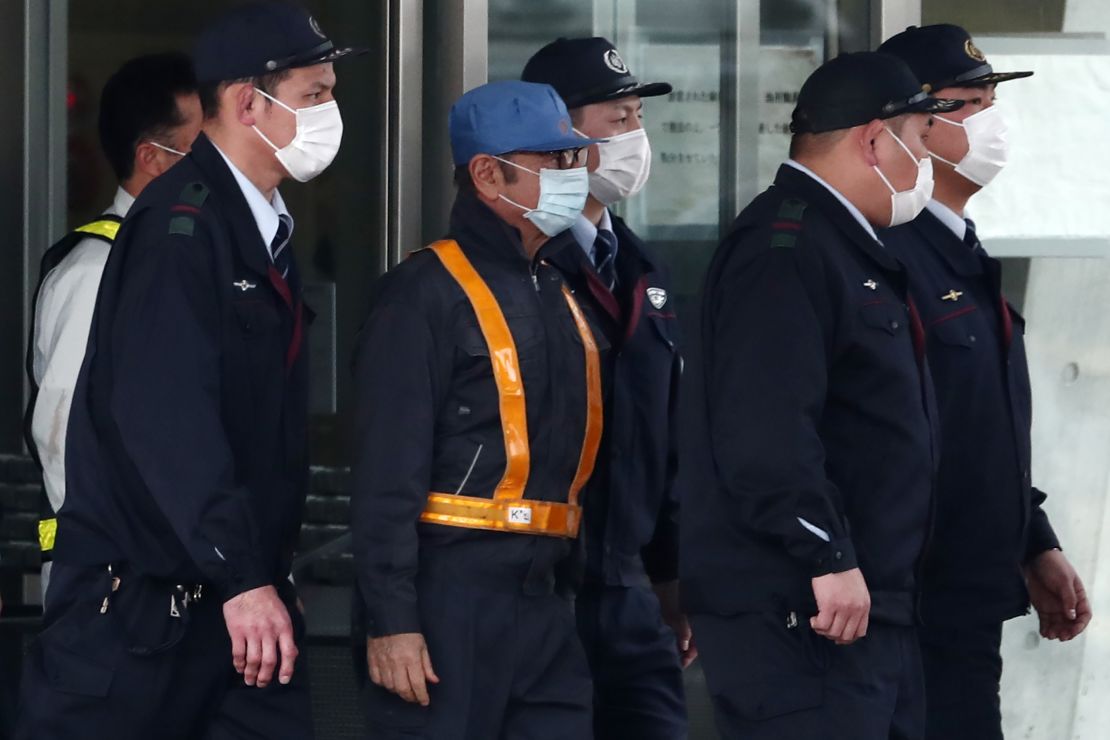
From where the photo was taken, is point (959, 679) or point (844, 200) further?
point (959, 679)

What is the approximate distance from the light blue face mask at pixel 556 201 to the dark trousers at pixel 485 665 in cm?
67

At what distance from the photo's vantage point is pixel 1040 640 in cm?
563

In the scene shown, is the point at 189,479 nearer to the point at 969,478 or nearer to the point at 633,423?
the point at 633,423

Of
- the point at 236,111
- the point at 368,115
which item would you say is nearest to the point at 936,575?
the point at 236,111

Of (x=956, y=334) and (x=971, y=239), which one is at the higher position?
(x=971, y=239)

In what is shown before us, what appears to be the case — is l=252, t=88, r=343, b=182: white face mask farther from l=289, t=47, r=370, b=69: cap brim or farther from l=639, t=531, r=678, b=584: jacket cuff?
l=639, t=531, r=678, b=584: jacket cuff

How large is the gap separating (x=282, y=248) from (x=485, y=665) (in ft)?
2.67

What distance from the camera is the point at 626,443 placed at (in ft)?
13.2

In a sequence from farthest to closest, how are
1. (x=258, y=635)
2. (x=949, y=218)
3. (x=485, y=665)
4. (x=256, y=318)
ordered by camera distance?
1. (x=949, y=218)
2. (x=485, y=665)
3. (x=256, y=318)
4. (x=258, y=635)

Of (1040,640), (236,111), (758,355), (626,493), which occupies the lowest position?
(1040,640)

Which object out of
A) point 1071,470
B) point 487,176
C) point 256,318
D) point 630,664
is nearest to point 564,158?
point 487,176

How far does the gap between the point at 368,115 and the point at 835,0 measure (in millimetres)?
1779

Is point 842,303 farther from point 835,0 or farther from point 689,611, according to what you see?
point 835,0

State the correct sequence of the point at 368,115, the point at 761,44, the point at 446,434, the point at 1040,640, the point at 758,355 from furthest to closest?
the point at 368,115
the point at 1040,640
the point at 761,44
the point at 446,434
the point at 758,355
